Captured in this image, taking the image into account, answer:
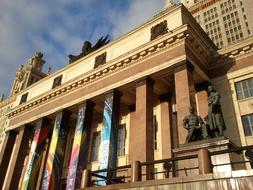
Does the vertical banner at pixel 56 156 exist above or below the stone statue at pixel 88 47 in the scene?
below

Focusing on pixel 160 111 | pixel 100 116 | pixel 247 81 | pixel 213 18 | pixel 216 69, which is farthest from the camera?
pixel 213 18

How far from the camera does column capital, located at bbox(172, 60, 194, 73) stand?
52.5ft

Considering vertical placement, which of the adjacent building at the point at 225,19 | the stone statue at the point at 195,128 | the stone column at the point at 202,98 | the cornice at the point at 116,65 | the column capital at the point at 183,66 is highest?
the adjacent building at the point at 225,19

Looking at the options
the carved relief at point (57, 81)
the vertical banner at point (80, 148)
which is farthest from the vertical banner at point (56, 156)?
the carved relief at point (57, 81)

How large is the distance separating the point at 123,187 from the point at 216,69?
41.4 ft

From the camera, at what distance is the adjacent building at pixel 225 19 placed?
69162 mm

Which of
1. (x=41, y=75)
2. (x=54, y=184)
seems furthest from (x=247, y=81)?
(x=41, y=75)

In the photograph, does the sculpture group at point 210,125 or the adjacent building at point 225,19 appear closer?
the sculpture group at point 210,125

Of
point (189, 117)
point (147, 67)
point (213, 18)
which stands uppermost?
point (213, 18)

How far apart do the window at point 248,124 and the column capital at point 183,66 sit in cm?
460

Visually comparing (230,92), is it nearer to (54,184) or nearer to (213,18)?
(54,184)

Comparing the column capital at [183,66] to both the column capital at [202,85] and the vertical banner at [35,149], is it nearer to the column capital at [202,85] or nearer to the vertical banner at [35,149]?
the column capital at [202,85]

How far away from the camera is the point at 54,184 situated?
63.0 feet

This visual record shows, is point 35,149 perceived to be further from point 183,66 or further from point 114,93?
point 183,66
